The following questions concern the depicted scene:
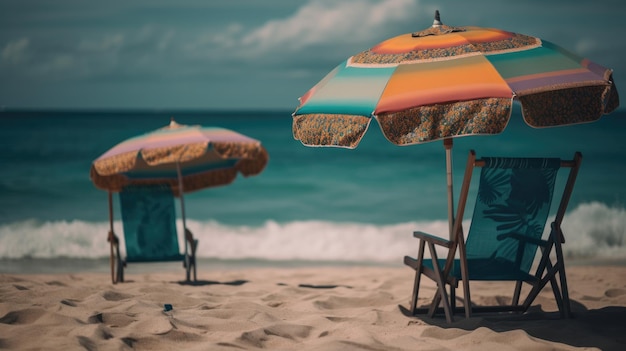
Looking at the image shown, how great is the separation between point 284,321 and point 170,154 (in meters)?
2.04

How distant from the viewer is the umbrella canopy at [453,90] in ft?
11.3

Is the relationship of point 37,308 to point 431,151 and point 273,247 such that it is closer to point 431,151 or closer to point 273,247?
point 273,247

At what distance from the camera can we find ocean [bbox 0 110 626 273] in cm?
994

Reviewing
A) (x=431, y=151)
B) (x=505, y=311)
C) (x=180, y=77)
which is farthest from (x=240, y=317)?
(x=180, y=77)

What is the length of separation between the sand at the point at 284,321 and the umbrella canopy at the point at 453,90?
1116mm

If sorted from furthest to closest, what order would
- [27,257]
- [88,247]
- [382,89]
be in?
1. [88,247]
2. [27,257]
3. [382,89]

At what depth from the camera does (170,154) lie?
585 cm

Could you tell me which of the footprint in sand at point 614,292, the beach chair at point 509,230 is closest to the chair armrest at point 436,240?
the beach chair at point 509,230

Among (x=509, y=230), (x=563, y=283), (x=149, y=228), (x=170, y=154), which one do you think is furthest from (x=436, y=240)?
(x=149, y=228)

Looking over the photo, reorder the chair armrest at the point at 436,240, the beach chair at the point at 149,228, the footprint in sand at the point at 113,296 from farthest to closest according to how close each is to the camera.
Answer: the beach chair at the point at 149,228 → the footprint in sand at the point at 113,296 → the chair armrest at the point at 436,240

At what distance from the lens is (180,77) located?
46.6 meters

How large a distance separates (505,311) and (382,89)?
5.83ft

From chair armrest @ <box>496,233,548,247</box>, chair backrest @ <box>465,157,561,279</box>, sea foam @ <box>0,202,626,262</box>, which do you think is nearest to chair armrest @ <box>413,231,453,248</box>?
chair backrest @ <box>465,157,561,279</box>

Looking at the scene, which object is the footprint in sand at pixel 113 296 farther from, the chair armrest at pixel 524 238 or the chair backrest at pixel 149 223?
the chair armrest at pixel 524 238
